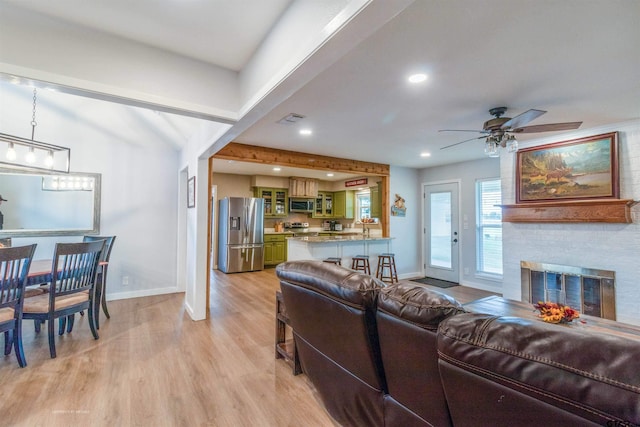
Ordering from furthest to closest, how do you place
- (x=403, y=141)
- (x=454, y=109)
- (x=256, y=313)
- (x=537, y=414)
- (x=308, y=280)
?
(x=403, y=141) < (x=256, y=313) < (x=454, y=109) < (x=308, y=280) < (x=537, y=414)

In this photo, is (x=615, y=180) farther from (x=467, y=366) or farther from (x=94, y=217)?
(x=94, y=217)

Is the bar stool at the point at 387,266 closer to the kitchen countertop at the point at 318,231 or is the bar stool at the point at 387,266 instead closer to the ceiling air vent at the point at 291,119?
the kitchen countertop at the point at 318,231

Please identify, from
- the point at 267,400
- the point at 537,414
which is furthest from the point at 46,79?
the point at 537,414

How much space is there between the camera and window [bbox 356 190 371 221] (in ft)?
27.0

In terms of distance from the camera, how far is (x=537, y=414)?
2.32ft

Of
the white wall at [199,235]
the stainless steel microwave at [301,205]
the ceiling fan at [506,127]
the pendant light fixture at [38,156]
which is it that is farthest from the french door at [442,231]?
the pendant light fixture at [38,156]

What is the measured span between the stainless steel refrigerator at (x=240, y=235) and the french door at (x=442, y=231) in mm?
3840

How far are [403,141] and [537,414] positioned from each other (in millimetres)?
3921

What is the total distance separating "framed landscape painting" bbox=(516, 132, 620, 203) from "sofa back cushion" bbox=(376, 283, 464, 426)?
3.83 meters

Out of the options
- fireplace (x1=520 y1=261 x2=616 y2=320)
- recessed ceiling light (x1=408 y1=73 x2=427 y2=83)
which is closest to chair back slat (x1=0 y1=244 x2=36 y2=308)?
recessed ceiling light (x1=408 y1=73 x2=427 y2=83)

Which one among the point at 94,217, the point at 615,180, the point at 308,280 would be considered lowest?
the point at 308,280

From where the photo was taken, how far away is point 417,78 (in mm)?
2311

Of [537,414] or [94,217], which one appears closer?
[537,414]

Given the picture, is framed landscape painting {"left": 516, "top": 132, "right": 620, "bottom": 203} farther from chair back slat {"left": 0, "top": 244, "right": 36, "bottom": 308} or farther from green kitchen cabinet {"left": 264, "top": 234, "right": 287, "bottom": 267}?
chair back slat {"left": 0, "top": 244, "right": 36, "bottom": 308}
